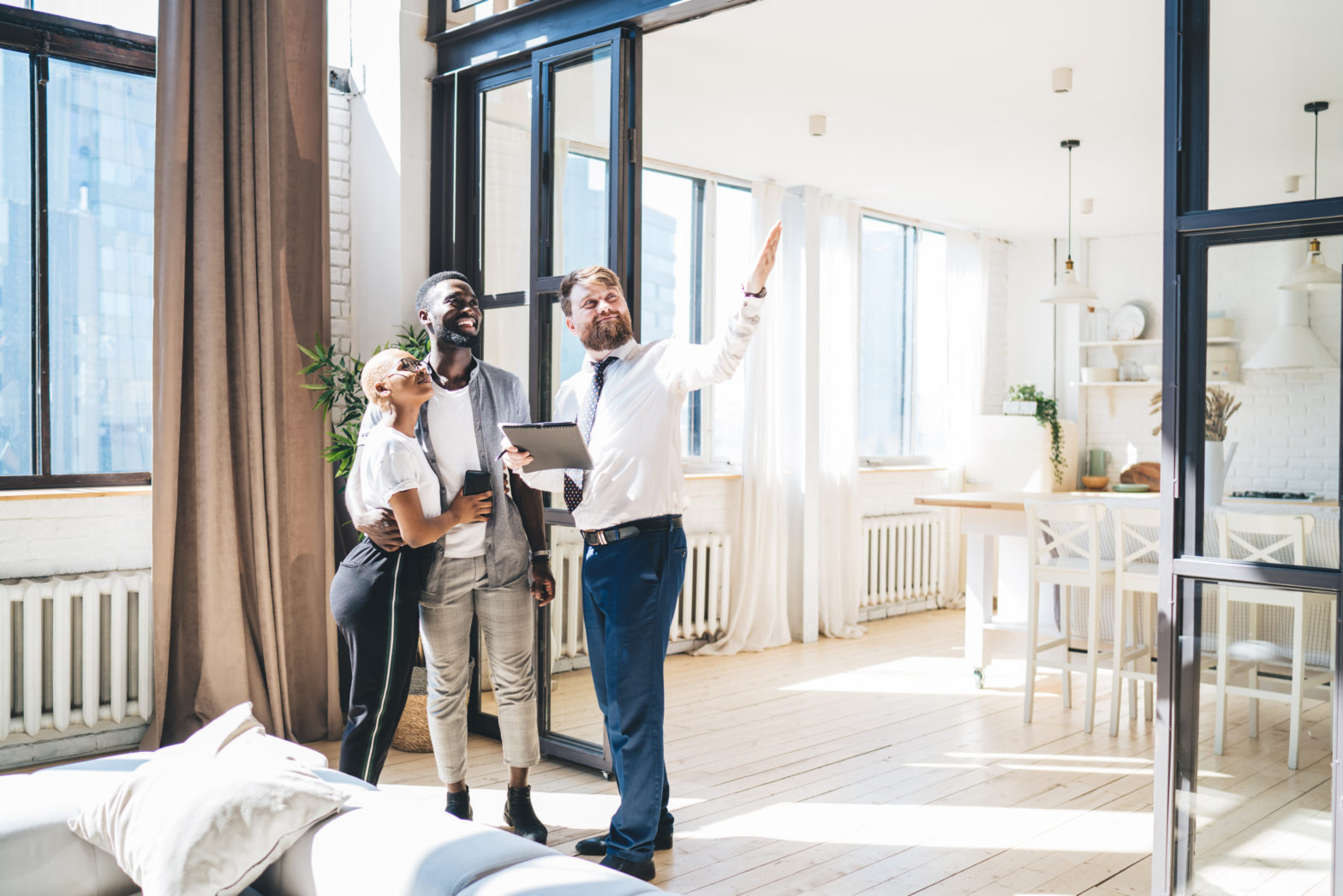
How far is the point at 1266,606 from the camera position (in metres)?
2.30

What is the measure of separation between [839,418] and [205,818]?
5615 millimetres

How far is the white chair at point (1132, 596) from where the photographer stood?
4.39m

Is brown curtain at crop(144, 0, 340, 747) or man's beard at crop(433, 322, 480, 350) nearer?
Result: man's beard at crop(433, 322, 480, 350)

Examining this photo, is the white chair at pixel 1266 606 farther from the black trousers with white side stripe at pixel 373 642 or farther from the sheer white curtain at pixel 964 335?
the sheer white curtain at pixel 964 335

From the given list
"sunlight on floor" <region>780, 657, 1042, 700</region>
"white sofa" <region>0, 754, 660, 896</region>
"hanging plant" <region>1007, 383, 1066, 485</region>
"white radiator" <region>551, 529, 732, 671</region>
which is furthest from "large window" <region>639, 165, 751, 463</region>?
"white sofa" <region>0, 754, 660, 896</region>

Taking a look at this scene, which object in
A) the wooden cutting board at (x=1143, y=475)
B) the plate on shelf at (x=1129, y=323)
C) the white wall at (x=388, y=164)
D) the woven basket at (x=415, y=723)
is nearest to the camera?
the woven basket at (x=415, y=723)

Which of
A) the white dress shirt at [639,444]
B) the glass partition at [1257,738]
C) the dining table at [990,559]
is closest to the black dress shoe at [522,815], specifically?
the white dress shirt at [639,444]

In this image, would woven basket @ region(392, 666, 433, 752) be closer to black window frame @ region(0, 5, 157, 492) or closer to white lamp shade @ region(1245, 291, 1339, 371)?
black window frame @ region(0, 5, 157, 492)

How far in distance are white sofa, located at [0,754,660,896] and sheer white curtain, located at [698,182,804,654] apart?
14.6ft

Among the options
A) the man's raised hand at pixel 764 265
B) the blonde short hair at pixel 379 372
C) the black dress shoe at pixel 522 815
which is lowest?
the black dress shoe at pixel 522 815

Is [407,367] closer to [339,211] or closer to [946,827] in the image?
[339,211]

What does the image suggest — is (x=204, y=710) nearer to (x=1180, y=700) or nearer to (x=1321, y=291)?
(x=1180, y=700)

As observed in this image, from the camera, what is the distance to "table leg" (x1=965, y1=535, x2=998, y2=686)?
530cm

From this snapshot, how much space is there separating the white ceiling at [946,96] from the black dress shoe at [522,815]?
2423 millimetres
